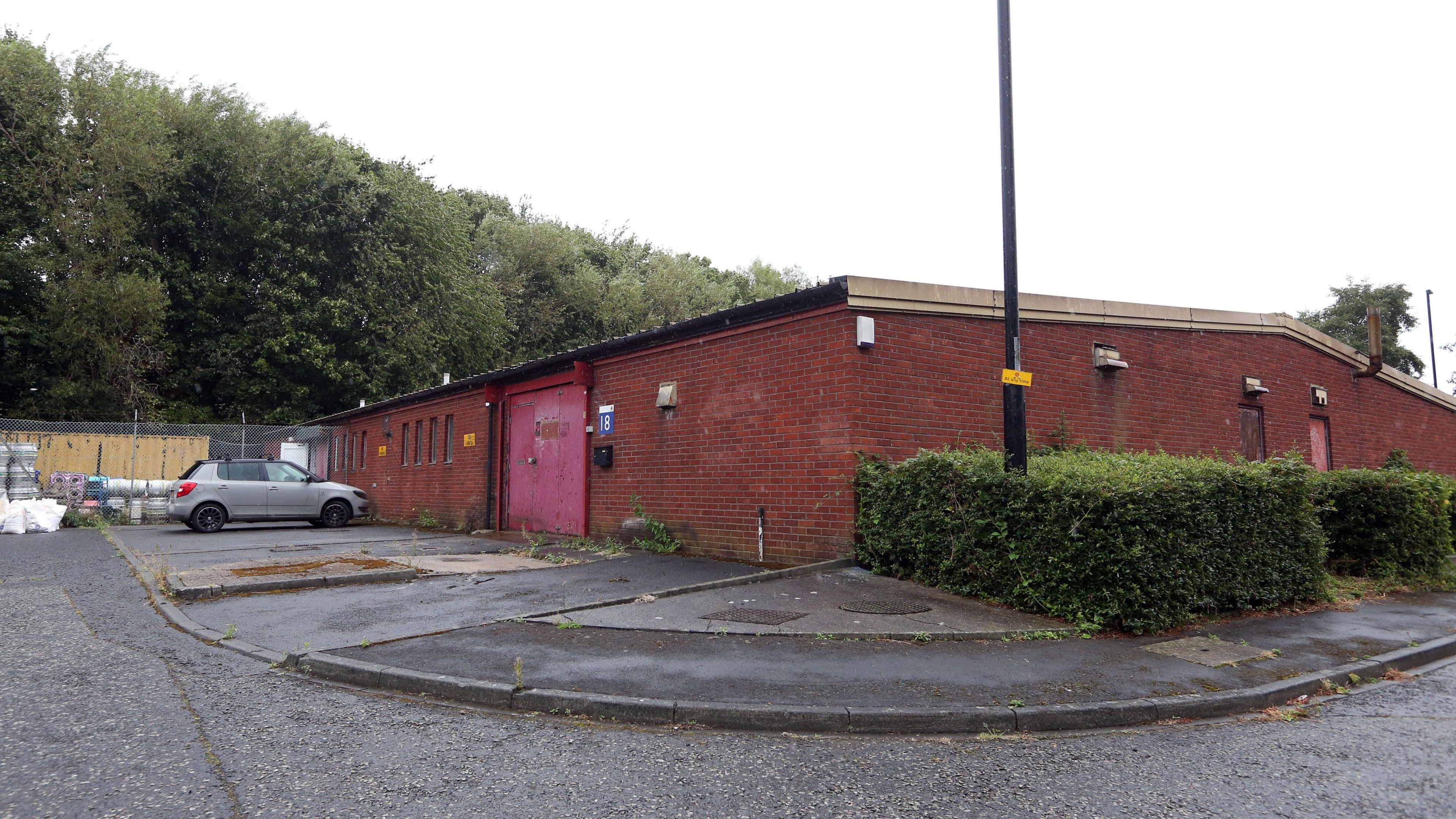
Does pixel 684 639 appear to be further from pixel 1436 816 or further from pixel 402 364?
pixel 402 364

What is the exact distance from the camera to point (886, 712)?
5.04 meters

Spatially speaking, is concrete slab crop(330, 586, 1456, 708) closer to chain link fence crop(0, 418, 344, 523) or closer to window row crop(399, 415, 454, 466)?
window row crop(399, 415, 454, 466)

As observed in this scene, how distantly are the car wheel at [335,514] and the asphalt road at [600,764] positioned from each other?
52.2 feet

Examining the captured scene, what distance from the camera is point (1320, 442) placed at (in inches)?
656

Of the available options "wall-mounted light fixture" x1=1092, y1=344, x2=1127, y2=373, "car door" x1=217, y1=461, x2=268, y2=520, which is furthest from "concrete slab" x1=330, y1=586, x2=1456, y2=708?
A: "car door" x1=217, y1=461, x2=268, y2=520

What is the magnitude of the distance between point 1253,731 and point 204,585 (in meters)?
9.68

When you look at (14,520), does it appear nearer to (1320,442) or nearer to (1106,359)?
(1106,359)

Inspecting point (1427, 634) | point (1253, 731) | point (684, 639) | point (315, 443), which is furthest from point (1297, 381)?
point (315, 443)

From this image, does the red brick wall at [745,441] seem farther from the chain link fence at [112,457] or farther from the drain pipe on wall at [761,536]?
the chain link fence at [112,457]

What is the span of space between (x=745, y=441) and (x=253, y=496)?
1418 cm

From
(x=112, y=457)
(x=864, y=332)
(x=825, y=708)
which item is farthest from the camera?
(x=112, y=457)

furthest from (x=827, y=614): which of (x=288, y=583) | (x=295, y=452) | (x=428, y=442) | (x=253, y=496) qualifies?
(x=295, y=452)

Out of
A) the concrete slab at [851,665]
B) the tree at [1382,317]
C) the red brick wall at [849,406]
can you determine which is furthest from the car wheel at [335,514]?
the tree at [1382,317]

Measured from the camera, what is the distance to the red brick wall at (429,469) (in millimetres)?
A: 18797
